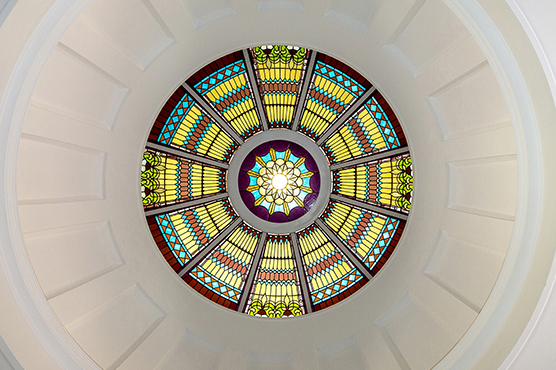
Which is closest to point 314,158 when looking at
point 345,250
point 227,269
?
point 345,250

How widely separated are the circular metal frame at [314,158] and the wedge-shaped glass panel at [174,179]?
0.25m

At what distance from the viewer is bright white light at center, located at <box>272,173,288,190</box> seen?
644cm

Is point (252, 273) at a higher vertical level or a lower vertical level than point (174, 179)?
lower

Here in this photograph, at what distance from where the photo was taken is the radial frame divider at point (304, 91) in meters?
5.49

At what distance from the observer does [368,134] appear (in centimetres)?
593

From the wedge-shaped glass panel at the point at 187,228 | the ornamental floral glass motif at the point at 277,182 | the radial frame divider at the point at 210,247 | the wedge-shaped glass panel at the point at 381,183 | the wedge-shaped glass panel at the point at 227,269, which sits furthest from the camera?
the wedge-shaped glass panel at the point at 227,269

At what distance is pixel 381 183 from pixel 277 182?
6.32ft

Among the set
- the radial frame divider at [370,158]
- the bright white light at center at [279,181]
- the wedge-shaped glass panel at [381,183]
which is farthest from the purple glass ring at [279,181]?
the wedge-shaped glass panel at [381,183]

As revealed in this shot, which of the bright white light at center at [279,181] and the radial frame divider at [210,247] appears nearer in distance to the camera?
the radial frame divider at [210,247]

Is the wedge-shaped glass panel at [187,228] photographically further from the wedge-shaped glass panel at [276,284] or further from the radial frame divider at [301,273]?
the radial frame divider at [301,273]

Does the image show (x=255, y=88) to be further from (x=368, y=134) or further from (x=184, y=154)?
(x=368, y=134)

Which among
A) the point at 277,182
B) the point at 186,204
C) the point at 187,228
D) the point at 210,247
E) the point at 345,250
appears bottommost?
the point at 345,250

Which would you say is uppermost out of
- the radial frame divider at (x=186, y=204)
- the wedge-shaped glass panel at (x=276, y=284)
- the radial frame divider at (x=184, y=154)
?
the radial frame divider at (x=184, y=154)

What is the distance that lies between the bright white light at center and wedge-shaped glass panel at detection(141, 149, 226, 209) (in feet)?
3.17
